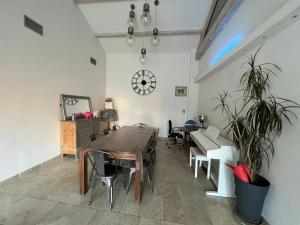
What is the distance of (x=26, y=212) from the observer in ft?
6.28

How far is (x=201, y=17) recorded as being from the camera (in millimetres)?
4312

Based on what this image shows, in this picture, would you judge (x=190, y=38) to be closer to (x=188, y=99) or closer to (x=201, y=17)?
(x=201, y=17)

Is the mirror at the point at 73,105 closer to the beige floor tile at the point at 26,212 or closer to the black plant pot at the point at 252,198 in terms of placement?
the beige floor tile at the point at 26,212

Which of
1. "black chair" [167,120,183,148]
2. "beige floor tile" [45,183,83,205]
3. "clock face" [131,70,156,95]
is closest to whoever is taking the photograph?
"beige floor tile" [45,183,83,205]

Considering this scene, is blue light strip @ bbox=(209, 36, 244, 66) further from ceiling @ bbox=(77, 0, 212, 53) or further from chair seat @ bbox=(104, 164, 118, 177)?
chair seat @ bbox=(104, 164, 118, 177)

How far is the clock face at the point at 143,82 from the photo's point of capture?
19.4 ft

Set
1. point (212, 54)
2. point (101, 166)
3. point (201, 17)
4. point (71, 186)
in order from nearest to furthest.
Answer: point (101, 166)
point (71, 186)
point (212, 54)
point (201, 17)

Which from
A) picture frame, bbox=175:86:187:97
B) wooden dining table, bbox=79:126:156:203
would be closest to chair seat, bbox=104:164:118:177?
wooden dining table, bbox=79:126:156:203

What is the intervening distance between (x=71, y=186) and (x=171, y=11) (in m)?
4.81

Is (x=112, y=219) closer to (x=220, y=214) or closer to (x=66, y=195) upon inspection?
(x=66, y=195)

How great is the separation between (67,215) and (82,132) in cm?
234

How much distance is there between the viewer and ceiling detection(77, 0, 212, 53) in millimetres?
4066

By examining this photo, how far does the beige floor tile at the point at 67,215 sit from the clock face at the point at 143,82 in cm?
456

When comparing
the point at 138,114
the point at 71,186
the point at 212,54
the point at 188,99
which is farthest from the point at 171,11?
the point at 71,186
